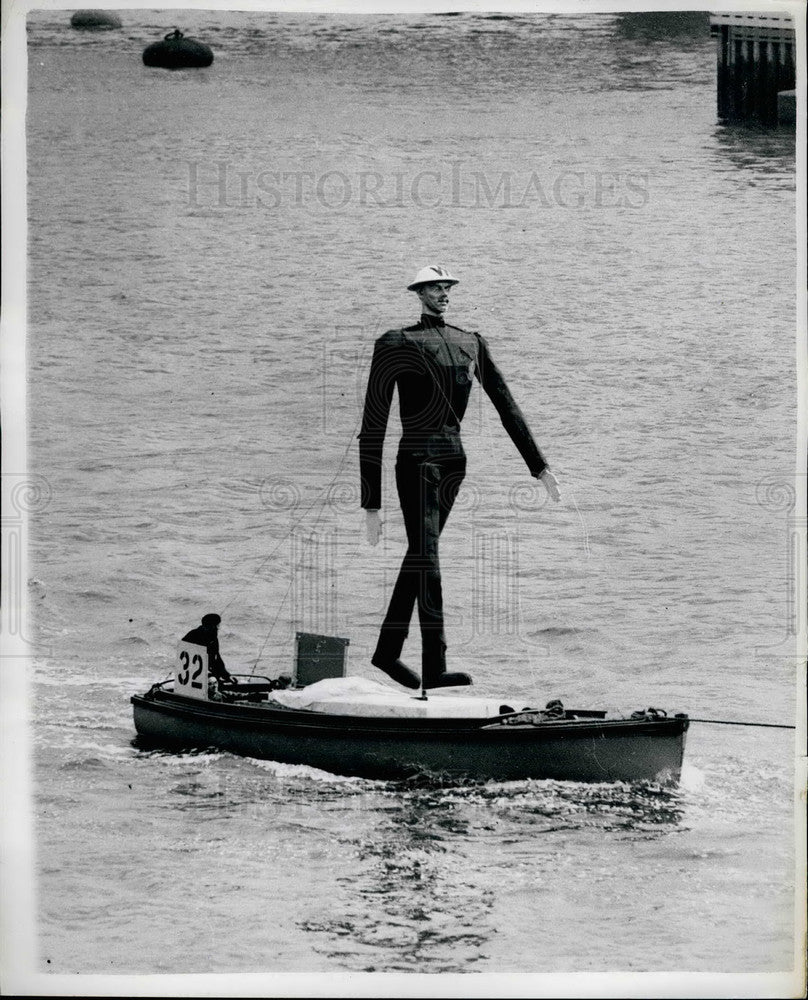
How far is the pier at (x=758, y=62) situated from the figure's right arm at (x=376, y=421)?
202 centimetres

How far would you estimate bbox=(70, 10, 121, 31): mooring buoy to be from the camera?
1139 centimetres

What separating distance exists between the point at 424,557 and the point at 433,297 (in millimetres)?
1188

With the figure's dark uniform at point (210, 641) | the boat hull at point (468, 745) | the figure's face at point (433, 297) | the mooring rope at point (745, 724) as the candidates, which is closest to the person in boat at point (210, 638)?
the figure's dark uniform at point (210, 641)

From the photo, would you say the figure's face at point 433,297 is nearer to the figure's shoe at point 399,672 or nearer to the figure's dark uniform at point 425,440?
the figure's dark uniform at point 425,440

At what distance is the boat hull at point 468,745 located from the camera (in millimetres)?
10914

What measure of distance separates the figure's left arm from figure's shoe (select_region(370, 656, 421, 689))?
107 cm

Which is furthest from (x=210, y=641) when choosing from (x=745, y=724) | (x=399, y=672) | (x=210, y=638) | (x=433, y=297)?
(x=745, y=724)

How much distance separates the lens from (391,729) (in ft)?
36.1

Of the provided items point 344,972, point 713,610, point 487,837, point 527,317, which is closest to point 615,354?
point 527,317

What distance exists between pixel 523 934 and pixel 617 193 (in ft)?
11.4

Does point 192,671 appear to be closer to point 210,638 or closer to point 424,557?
point 210,638

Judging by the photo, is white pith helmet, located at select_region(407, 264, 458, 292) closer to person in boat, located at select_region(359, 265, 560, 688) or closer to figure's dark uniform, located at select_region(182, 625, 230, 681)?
person in boat, located at select_region(359, 265, 560, 688)

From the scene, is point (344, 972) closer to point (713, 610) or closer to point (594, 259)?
point (713, 610)

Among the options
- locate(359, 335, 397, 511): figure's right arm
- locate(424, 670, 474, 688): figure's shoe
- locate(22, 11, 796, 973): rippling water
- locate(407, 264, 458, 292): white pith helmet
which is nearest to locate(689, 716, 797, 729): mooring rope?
locate(22, 11, 796, 973): rippling water
